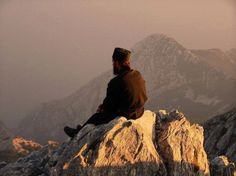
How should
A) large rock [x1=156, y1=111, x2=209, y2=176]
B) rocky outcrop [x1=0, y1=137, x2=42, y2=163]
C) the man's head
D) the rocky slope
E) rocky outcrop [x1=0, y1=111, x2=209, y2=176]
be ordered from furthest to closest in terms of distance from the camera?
the rocky slope < rocky outcrop [x1=0, y1=137, x2=42, y2=163] < the man's head < large rock [x1=156, y1=111, x2=209, y2=176] < rocky outcrop [x1=0, y1=111, x2=209, y2=176]

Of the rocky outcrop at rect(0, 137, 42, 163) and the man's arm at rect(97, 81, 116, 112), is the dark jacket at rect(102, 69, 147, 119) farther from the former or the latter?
the rocky outcrop at rect(0, 137, 42, 163)

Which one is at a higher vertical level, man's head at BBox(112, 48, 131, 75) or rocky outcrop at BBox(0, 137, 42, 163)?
man's head at BBox(112, 48, 131, 75)

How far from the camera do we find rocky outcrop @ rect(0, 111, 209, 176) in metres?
17.4

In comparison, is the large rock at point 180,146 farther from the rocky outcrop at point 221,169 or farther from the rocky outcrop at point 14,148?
the rocky outcrop at point 14,148

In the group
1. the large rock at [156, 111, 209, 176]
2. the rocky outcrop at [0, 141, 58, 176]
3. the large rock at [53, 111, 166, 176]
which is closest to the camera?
the large rock at [53, 111, 166, 176]

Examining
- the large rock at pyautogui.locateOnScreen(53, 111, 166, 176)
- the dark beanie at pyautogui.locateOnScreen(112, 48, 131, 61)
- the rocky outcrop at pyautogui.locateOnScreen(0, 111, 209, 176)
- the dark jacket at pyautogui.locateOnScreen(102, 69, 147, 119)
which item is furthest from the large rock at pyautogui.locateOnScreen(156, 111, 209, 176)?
the dark beanie at pyautogui.locateOnScreen(112, 48, 131, 61)

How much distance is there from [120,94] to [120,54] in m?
1.80

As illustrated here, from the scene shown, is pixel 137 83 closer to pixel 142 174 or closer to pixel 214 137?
pixel 142 174

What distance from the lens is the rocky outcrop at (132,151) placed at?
17.4 m

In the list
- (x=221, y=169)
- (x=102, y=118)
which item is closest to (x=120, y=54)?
(x=102, y=118)

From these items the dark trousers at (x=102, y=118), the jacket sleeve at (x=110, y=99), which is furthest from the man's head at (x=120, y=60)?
the dark trousers at (x=102, y=118)

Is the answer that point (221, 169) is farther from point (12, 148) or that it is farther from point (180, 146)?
point (12, 148)

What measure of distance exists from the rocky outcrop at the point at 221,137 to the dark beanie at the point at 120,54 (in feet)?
103

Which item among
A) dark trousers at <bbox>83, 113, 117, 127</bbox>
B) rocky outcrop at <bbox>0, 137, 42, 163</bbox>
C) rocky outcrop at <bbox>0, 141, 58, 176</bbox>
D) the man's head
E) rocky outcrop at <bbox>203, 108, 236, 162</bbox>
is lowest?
rocky outcrop at <bbox>0, 137, 42, 163</bbox>
